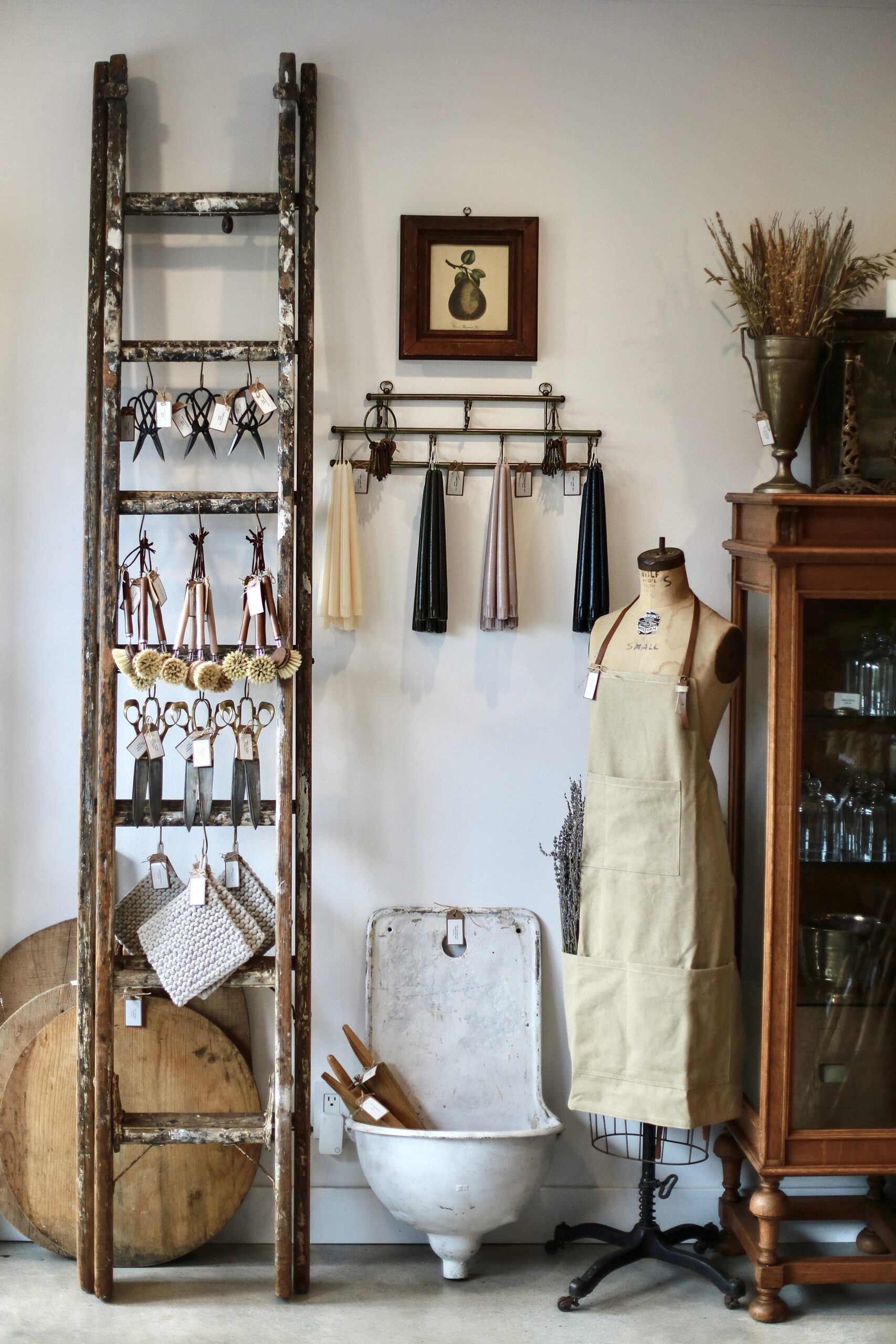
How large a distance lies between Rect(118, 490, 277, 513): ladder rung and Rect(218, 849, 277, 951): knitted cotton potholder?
2.63ft

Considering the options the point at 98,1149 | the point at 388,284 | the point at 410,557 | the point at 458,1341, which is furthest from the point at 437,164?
the point at 458,1341

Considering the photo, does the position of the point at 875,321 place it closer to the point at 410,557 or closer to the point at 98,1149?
the point at 410,557

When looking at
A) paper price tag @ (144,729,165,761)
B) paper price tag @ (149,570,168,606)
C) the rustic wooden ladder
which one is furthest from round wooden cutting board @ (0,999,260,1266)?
paper price tag @ (149,570,168,606)

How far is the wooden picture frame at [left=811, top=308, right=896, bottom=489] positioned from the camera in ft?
9.80

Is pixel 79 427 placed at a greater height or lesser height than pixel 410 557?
greater

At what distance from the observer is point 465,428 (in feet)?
10.1

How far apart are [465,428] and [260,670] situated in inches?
32.5

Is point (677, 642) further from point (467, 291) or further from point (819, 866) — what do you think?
point (467, 291)

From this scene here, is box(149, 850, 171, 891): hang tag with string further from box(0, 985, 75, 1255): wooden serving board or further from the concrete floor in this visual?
the concrete floor

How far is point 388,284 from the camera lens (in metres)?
3.04

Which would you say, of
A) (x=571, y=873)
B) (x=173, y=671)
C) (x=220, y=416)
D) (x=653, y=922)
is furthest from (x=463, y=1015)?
(x=220, y=416)

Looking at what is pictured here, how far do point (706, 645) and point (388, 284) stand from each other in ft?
3.87

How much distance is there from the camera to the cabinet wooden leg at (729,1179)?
3.05 m

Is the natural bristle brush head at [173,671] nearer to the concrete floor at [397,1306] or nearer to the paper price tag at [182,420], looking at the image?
the paper price tag at [182,420]
